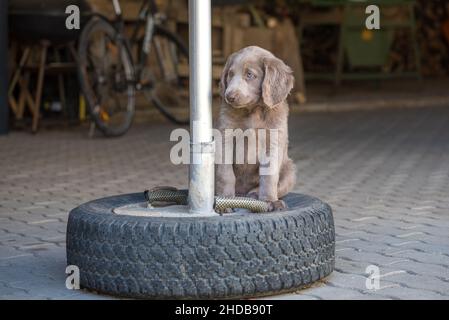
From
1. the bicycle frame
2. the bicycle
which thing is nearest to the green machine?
the bicycle

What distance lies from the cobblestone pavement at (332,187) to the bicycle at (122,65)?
301 millimetres

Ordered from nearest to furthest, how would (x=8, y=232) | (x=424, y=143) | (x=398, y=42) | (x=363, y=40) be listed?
(x=8, y=232)
(x=424, y=143)
(x=363, y=40)
(x=398, y=42)

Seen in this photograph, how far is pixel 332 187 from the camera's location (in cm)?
693

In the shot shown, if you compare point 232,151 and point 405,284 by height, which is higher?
point 232,151

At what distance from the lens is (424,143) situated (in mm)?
9164

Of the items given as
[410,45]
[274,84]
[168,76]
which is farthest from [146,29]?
[410,45]

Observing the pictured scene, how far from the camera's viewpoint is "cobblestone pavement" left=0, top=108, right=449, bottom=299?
4.39 m

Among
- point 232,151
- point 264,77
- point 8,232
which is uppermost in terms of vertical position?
point 264,77

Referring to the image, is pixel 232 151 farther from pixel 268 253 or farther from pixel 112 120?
pixel 112 120

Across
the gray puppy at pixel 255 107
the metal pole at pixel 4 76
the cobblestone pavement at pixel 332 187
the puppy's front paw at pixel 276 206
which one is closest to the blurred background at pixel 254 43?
the metal pole at pixel 4 76

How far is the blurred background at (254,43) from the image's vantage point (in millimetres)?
9438

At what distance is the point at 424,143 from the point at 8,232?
4775mm
